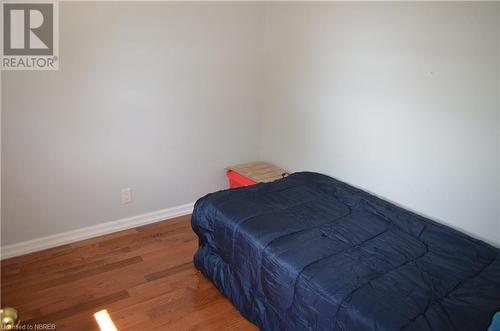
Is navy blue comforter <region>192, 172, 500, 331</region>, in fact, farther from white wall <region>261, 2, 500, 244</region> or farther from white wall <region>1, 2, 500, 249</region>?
white wall <region>1, 2, 500, 249</region>

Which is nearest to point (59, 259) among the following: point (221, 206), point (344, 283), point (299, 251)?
point (221, 206)

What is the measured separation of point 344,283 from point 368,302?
5.3 inches

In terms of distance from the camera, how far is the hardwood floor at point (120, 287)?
202cm

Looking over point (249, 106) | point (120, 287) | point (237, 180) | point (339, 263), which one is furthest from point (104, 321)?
point (249, 106)

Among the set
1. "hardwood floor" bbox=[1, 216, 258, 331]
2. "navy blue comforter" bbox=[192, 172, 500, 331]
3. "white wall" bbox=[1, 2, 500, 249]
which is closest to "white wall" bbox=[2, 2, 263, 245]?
"white wall" bbox=[1, 2, 500, 249]

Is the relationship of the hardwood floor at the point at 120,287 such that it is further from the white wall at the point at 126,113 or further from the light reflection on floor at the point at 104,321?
the white wall at the point at 126,113

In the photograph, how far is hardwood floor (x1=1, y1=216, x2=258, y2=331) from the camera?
2.02m

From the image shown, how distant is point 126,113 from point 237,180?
1032 millimetres

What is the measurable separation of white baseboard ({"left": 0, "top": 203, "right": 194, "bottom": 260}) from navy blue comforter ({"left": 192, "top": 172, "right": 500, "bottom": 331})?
768mm

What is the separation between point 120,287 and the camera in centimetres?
227

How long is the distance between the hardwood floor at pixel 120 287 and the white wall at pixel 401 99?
124 centimetres

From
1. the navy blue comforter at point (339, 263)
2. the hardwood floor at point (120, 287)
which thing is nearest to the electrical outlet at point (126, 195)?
the hardwood floor at point (120, 287)

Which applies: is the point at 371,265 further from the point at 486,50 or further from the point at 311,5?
the point at 311,5

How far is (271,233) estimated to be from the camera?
1990 millimetres
